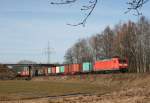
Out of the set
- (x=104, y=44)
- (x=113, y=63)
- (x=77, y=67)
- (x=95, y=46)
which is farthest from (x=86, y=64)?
(x=95, y=46)

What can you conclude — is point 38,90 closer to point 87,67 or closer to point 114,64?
point 114,64

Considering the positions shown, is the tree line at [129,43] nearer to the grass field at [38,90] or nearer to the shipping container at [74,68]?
the shipping container at [74,68]

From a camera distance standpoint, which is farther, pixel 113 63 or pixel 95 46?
pixel 95 46

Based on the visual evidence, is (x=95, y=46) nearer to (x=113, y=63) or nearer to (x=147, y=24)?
(x=147, y=24)

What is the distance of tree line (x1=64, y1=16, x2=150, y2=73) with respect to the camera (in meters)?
90.0

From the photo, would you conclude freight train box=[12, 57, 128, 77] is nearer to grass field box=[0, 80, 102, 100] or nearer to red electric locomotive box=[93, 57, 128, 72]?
red electric locomotive box=[93, 57, 128, 72]

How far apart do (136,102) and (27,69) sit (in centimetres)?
12478

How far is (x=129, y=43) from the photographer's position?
310 feet

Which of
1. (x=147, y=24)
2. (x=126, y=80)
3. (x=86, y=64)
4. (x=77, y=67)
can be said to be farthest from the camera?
(x=147, y=24)

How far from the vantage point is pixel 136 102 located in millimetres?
17562

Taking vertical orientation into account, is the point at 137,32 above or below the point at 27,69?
above


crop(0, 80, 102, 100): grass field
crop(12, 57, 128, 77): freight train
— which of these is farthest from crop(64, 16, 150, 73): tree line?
crop(0, 80, 102, 100): grass field

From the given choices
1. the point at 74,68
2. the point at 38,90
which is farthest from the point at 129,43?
the point at 38,90

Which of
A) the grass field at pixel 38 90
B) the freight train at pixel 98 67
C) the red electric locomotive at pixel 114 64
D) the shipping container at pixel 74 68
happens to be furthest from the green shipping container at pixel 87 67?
the grass field at pixel 38 90
